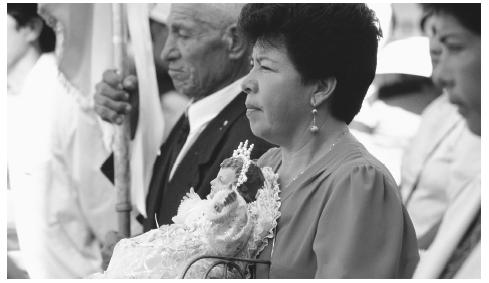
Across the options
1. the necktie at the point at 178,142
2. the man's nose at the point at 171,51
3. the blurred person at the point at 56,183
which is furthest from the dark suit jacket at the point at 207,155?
the blurred person at the point at 56,183

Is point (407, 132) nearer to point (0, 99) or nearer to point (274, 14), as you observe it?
point (274, 14)

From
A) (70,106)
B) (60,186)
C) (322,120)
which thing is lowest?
(60,186)

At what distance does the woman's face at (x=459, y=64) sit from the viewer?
166 cm

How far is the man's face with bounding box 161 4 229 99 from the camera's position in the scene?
3.58 m

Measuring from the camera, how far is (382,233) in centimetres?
228

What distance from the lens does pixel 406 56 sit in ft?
12.3

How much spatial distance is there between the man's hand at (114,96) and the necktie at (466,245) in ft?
8.32

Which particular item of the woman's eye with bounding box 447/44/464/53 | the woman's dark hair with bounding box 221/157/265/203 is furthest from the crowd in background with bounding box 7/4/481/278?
the woman's dark hair with bounding box 221/157/265/203

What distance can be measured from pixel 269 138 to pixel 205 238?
387 millimetres

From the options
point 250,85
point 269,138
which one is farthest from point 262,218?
point 250,85

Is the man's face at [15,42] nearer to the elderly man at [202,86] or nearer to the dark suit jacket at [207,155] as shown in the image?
the elderly man at [202,86]

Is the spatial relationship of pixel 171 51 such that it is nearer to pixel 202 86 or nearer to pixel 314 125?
pixel 202 86

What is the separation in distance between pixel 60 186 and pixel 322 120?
8.58 ft
